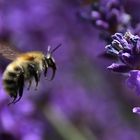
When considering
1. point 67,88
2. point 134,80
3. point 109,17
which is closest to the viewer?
point 134,80

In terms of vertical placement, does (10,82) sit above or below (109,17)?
below

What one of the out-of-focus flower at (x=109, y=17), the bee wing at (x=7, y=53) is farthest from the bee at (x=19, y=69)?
the out-of-focus flower at (x=109, y=17)

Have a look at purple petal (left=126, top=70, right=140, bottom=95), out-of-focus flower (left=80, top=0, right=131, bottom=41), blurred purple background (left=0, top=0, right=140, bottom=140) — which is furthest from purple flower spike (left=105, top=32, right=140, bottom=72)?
blurred purple background (left=0, top=0, right=140, bottom=140)

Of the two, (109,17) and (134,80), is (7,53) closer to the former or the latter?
(109,17)

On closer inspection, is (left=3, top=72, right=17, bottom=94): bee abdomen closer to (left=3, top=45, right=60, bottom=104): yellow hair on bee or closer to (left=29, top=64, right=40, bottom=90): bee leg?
(left=3, top=45, right=60, bottom=104): yellow hair on bee

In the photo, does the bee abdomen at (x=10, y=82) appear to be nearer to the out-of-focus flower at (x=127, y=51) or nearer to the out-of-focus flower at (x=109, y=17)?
the out-of-focus flower at (x=109, y=17)

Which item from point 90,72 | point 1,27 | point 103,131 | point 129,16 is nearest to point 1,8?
point 1,27

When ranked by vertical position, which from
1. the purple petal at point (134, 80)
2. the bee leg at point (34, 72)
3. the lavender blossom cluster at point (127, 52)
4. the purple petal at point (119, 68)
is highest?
the bee leg at point (34, 72)

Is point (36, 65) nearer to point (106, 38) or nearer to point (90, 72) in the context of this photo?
point (106, 38)

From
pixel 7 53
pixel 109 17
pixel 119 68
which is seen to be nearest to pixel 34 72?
pixel 7 53
